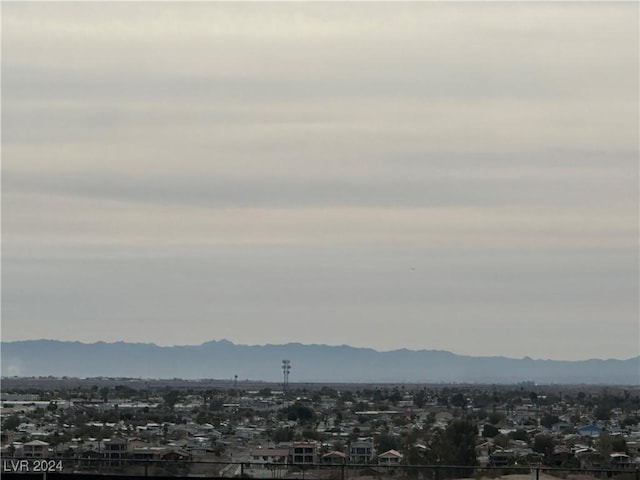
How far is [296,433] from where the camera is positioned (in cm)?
8881

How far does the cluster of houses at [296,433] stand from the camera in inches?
2307

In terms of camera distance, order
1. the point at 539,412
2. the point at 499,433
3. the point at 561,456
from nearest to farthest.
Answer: the point at 561,456 < the point at 499,433 < the point at 539,412

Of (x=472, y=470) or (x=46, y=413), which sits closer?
(x=472, y=470)

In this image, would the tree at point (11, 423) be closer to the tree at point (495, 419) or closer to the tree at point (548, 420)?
the tree at point (495, 419)

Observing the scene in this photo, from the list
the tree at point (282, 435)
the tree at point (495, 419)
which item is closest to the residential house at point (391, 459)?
the tree at point (282, 435)

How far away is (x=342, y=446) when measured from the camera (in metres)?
73.0

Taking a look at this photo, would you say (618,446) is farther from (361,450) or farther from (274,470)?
(274,470)

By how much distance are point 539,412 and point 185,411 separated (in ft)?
104

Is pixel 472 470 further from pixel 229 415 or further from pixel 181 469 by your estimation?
pixel 229 415

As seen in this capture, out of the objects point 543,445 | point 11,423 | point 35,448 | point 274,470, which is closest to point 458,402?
point 11,423

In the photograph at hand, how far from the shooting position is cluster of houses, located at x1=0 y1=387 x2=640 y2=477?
5859 centimetres

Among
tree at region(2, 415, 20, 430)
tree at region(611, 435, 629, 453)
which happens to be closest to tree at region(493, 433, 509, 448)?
tree at region(611, 435, 629, 453)

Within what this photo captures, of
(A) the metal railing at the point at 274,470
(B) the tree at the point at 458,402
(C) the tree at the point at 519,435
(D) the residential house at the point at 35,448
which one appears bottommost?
(D) the residential house at the point at 35,448

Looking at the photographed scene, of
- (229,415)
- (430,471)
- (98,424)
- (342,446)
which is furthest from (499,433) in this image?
(430,471)
